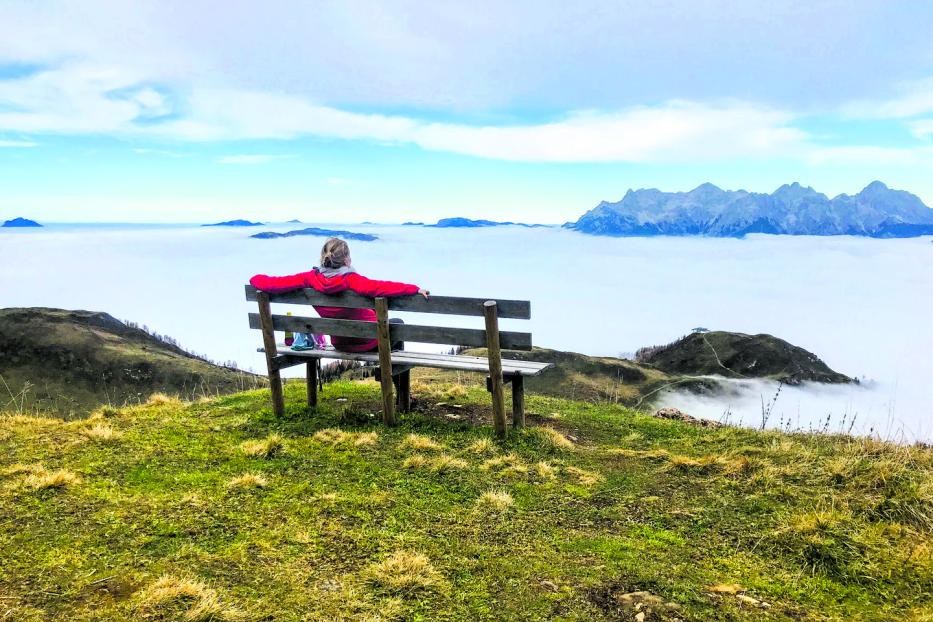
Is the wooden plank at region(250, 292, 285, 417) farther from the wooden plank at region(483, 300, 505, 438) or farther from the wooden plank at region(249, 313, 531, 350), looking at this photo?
Result: the wooden plank at region(483, 300, 505, 438)

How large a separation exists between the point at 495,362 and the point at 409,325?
1313 millimetres

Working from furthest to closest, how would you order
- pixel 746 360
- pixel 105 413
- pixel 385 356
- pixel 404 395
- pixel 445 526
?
pixel 746 360 < pixel 404 395 < pixel 105 413 < pixel 385 356 < pixel 445 526

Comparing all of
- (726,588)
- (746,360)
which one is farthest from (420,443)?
(746,360)

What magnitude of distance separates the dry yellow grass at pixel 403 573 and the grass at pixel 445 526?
0.6 inches

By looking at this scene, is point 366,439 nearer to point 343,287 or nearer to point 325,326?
point 325,326

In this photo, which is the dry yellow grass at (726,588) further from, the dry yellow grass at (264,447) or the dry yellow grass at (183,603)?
the dry yellow grass at (264,447)

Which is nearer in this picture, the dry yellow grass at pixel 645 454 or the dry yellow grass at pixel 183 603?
the dry yellow grass at pixel 183 603

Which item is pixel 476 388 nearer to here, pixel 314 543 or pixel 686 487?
pixel 686 487

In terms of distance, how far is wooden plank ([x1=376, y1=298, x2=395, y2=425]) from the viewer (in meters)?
7.74

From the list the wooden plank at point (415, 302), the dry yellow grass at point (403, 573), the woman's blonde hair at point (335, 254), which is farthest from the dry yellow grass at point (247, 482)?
the woman's blonde hair at point (335, 254)

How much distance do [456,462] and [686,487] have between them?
254 cm

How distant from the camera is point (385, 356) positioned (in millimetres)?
7895

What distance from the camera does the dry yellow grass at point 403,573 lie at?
4.07 meters

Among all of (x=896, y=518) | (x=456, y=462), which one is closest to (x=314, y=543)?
(x=456, y=462)
